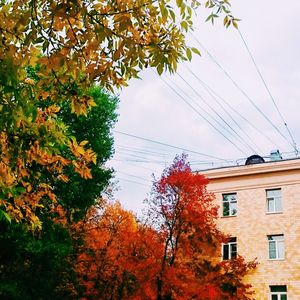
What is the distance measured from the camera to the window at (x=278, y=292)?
28172 millimetres

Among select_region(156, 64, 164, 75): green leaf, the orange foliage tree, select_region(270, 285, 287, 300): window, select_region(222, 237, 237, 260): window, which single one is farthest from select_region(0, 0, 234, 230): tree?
select_region(222, 237, 237, 260): window

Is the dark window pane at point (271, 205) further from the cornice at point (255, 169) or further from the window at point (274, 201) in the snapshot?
the cornice at point (255, 169)

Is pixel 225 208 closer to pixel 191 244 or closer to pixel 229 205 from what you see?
pixel 229 205

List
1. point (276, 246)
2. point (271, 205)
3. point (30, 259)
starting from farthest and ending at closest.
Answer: point (271, 205) → point (276, 246) → point (30, 259)

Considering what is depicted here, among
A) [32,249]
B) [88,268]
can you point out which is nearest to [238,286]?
[88,268]

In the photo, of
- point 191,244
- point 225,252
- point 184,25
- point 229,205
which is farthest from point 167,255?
point 184,25

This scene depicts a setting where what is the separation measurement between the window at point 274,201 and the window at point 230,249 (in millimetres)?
2946

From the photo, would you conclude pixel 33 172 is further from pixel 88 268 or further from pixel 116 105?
pixel 88 268

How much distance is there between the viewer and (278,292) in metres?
28.4

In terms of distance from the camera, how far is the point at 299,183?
30391 millimetres

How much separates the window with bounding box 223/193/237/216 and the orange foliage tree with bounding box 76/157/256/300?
10.2 feet

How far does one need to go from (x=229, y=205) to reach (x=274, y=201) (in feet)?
9.92

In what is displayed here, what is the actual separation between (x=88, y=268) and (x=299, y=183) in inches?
537

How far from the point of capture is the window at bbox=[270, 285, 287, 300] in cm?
2817
